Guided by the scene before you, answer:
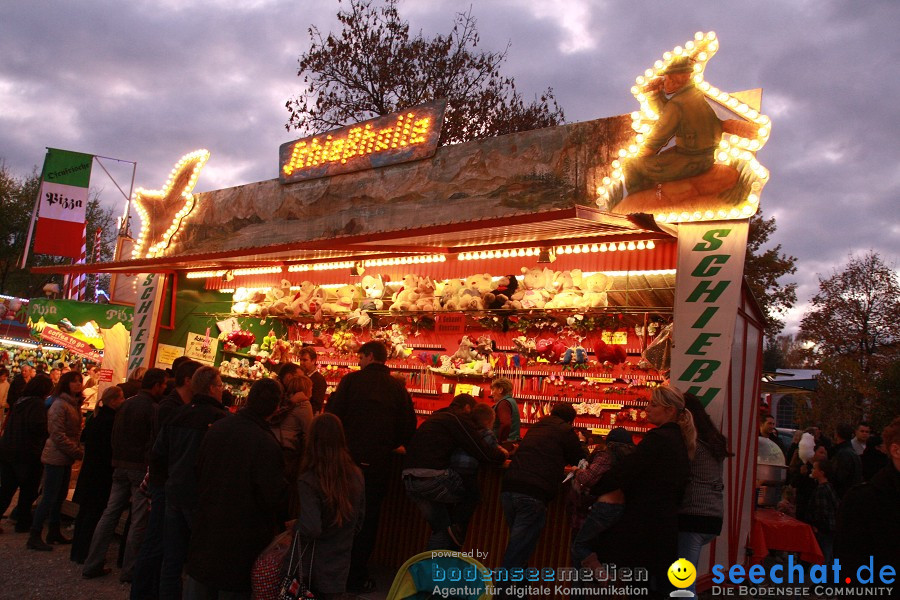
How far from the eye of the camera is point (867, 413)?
22328 millimetres

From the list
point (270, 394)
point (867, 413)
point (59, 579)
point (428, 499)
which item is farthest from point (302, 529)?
point (867, 413)

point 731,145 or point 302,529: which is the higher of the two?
point 731,145

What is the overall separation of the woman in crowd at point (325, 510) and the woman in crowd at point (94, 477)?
3.83 meters

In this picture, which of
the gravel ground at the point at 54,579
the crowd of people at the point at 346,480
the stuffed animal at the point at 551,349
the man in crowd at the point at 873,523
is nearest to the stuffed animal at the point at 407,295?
the stuffed animal at the point at 551,349

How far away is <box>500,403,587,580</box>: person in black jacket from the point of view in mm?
5645

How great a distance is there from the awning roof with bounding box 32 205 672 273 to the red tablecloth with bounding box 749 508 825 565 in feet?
11.0

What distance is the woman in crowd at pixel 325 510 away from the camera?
4.46 metres

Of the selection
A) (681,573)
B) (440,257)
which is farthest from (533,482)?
(440,257)

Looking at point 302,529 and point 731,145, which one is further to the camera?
point 731,145

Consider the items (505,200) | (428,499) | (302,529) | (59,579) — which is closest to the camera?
(302,529)

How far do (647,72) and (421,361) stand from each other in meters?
4.86

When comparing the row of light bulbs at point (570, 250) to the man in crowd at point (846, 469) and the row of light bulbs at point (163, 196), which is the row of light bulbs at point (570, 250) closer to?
the man in crowd at point (846, 469)

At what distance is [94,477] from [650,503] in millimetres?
5495

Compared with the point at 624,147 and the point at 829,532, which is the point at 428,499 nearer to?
the point at 624,147
